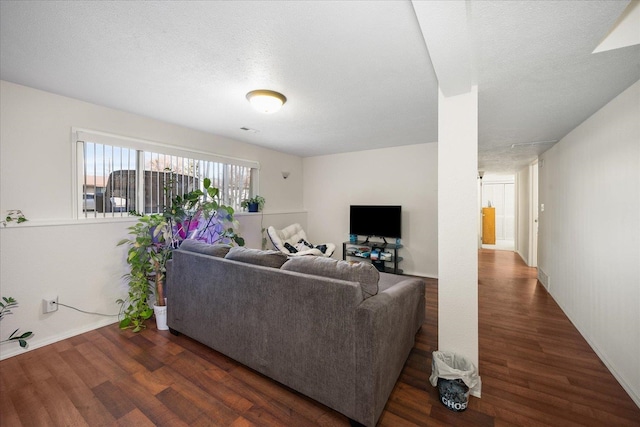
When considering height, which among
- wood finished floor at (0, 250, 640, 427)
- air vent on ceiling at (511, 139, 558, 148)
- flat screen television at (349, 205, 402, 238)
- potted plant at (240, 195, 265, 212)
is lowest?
wood finished floor at (0, 250, 640, 427)

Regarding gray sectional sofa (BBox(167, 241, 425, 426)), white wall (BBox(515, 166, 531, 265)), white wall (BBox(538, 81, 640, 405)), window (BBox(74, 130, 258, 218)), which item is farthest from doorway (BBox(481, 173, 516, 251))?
window (BBox(74, 130, 258, 218))

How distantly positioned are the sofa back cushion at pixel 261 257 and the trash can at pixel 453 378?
1.34m

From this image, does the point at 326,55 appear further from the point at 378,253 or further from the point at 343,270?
the point at 378,253

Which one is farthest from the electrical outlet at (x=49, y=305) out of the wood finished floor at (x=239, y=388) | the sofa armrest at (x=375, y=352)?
the sofa armrest at (x=375, y=352)

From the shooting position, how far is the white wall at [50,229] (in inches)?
90.2

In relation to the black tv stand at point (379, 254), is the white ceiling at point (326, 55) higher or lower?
higher

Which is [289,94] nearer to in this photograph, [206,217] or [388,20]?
[388,20]

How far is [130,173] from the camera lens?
3129 mm

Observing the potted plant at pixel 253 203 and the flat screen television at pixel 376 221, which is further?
the flat screen television at pixel 376 221

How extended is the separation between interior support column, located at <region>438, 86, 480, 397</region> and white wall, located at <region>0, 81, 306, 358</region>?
11.2 feet

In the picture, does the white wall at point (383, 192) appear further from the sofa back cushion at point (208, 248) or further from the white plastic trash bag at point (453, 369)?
the sofa back cushion at point (208, 248)

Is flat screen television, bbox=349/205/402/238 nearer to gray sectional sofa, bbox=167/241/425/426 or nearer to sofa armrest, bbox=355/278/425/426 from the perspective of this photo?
gray sectional sofa, bbox=167/241/425/426

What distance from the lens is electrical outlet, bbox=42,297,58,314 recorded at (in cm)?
245

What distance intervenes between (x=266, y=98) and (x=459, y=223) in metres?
1.98
